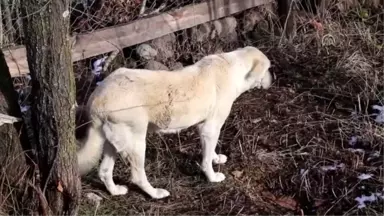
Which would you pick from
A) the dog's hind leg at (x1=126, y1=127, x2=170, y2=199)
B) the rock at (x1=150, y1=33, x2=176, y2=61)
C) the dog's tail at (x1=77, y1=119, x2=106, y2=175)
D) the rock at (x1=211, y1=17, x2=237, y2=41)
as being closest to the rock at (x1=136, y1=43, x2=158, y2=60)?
the rock at (x1=150, y1=33, x2=176, y2=61)

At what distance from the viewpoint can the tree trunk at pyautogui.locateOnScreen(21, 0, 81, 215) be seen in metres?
3.39

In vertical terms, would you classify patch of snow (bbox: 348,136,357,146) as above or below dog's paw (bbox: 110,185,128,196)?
below

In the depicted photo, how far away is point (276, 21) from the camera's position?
683 cm

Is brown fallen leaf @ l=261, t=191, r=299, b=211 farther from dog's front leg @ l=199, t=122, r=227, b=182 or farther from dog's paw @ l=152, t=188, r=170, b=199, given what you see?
dog's paw @ l=152, t=188, r=170, b=199

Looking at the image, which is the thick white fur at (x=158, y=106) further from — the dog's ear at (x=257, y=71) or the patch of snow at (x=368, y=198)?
the patch of snow at (x=368, y=198)

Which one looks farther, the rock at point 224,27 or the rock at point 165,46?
the rock at point 224,27

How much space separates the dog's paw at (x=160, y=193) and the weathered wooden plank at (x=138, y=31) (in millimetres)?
1488

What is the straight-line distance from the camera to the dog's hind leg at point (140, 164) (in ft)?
13.9

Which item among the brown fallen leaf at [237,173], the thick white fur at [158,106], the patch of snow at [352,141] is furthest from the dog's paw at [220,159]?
the patch of snow at [352,141]

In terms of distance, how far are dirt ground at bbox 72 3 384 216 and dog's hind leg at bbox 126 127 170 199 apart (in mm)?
65

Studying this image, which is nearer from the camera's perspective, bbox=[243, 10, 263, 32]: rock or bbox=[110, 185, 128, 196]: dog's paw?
bbox=[110, 185, 128, 196]: dog's paw

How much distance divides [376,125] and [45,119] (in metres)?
2.62

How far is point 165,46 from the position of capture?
620 centimetres

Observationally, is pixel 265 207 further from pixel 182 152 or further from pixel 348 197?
pixel 182 152
